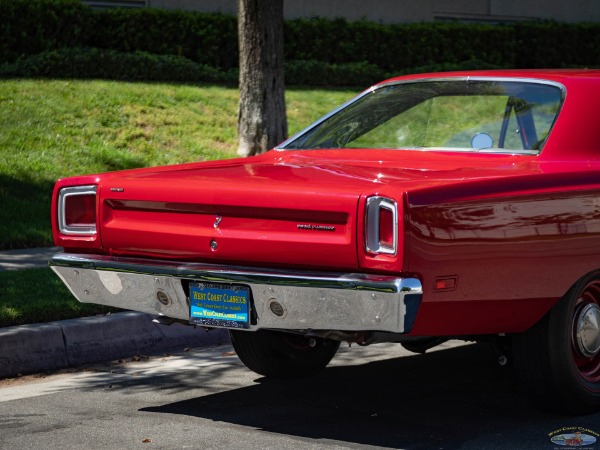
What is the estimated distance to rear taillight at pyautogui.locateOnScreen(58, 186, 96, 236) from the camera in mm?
6047

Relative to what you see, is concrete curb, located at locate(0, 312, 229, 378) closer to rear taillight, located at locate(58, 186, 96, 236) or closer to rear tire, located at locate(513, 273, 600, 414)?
rear taillight, located at locate(58, 186, 96, 236)

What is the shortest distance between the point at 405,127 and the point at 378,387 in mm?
1444

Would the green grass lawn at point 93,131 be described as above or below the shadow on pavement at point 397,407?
above

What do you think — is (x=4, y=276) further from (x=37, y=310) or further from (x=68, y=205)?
(x=68, y=205)

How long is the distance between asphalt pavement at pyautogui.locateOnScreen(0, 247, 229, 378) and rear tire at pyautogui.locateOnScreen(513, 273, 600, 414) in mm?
2808

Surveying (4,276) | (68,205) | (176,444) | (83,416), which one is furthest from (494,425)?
(4,276)

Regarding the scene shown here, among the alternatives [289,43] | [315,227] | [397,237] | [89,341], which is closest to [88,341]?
[89,341]

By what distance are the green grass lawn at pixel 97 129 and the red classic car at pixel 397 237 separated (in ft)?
17.6

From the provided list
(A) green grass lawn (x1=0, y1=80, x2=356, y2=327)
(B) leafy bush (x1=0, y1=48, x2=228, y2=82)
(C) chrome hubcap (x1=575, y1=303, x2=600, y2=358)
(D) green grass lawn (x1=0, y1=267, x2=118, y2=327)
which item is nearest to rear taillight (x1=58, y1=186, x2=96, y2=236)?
(D) green grass lawn (x1=0, y1=267, x2=118, y2=327)

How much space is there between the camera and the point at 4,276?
8.84m

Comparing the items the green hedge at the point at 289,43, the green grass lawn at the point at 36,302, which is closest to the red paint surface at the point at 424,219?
the green grass lawn at the point at 36,302

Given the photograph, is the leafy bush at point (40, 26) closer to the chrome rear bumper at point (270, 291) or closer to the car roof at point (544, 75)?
the car roof at point (544, 75)

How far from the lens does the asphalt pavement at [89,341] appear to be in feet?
23.1

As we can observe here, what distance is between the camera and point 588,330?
5.88 meters
